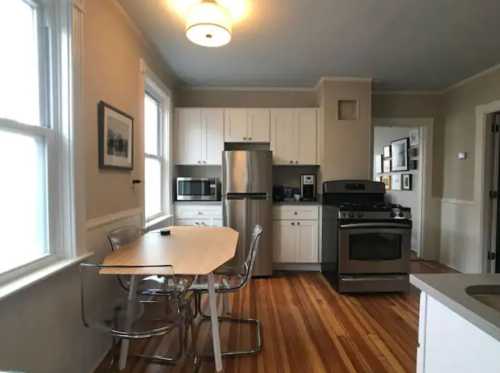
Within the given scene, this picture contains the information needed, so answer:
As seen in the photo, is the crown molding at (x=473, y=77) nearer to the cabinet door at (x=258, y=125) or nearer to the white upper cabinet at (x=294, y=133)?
the white upper cabinet at (x=294, y=133)

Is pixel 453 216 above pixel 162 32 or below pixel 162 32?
below

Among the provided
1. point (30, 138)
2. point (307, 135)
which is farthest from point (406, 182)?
point (30, 138)

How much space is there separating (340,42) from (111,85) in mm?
2035

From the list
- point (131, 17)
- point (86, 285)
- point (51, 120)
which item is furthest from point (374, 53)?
point (86, 285)

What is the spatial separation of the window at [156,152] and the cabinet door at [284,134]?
135 centimetres

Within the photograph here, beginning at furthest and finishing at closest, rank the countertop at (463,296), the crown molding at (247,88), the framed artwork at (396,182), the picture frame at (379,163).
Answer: the picture frame at (379,163), the framed artwork at (396,182), the crown molding at (247,88), the countertop at (463,296)

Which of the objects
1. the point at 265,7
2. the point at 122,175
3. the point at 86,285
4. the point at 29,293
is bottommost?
the point at 86,285

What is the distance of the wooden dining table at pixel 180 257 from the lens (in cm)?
150

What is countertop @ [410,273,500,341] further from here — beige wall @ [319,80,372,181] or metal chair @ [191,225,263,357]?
beige wall @ [319,80,372,181]

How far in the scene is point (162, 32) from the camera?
2.62 m

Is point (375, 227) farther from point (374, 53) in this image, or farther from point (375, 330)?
point (374, 53)

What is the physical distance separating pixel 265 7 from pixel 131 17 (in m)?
1.07

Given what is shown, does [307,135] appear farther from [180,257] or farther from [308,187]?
[180,257]

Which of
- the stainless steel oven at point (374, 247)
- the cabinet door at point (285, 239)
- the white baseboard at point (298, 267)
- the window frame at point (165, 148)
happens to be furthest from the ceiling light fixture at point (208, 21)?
the white baseboard at point (298, 267)
